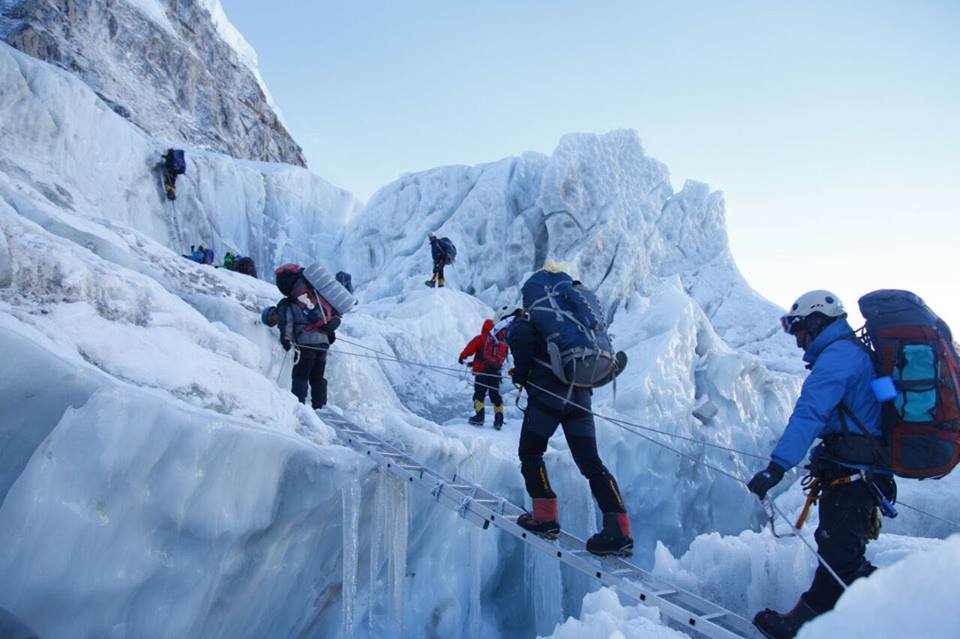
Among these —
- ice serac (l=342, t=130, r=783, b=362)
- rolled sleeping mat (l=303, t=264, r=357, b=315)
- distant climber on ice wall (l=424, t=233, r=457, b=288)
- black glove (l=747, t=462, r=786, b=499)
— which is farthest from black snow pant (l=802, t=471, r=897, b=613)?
ice serac (l=342, t=130, r=783, b=362)

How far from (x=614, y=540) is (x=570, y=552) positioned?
0.24 meters

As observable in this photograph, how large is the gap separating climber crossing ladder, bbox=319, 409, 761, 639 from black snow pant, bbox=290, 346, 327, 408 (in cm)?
81

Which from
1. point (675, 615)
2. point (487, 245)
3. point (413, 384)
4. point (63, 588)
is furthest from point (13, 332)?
point (487, 245)

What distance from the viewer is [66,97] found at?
41.0 feet

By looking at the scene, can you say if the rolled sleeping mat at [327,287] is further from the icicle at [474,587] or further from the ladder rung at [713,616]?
the ladder rung at [713,616]

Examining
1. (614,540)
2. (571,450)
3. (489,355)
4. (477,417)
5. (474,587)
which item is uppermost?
(489,355)

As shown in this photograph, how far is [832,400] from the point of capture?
2709 millimetres

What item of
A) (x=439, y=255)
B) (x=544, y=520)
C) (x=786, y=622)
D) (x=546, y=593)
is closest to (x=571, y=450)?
(x=544, y=520)

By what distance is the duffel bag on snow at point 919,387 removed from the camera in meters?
2.53

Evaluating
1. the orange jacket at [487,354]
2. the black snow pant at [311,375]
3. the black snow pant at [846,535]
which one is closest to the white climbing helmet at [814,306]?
the black snow pant at [846,535]

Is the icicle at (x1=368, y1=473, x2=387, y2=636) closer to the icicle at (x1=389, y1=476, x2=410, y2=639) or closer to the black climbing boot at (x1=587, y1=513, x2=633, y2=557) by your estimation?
the icicle at (x1=389, y1=476, x2=410, y2=639)

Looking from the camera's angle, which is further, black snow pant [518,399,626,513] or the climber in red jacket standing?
the climber in red jacket standing

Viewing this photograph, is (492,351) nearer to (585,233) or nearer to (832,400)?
(832,400)

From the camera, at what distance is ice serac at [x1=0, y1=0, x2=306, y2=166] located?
2045 centimetres
